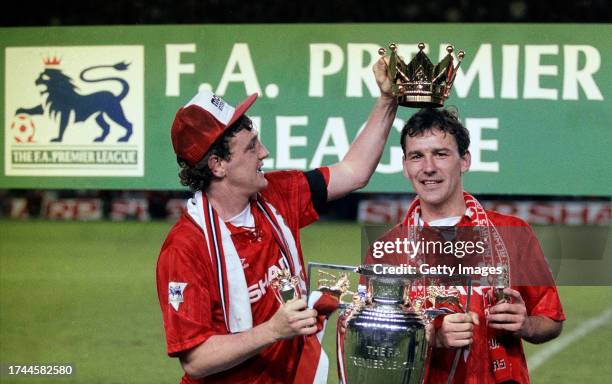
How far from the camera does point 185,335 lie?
8.87ft

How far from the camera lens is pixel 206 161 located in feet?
9.55

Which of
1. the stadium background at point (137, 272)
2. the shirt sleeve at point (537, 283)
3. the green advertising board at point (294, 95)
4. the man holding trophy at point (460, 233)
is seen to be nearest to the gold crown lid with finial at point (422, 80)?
the man holding trophy at point (460, 233)

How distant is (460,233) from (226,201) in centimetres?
77

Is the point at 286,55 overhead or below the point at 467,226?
overhead

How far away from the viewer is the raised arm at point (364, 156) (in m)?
3.13

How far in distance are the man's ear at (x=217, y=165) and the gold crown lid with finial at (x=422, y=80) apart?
2.00ft

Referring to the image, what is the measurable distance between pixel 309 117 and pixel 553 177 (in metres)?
1.32

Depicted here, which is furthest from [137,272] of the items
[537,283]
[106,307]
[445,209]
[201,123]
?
[537,283]

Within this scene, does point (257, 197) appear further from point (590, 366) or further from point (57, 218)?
point (57, 218)

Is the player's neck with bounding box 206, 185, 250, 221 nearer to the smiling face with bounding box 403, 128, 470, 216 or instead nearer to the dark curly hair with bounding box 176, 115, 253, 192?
the dark curly hair with bounding box 176, 115, 253, 192

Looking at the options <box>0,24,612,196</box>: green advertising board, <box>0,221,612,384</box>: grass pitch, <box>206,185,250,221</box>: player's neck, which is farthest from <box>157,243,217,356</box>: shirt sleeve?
<box>0,221,612,384</box>: grass pitch

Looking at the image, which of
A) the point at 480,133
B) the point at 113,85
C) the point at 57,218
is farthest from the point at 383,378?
the point at 57,218

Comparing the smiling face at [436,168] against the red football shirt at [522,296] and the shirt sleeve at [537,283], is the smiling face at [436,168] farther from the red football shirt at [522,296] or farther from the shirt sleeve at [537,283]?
the shirt sleeve at [537,283]

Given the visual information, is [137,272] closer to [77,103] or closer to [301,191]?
[77,103]
